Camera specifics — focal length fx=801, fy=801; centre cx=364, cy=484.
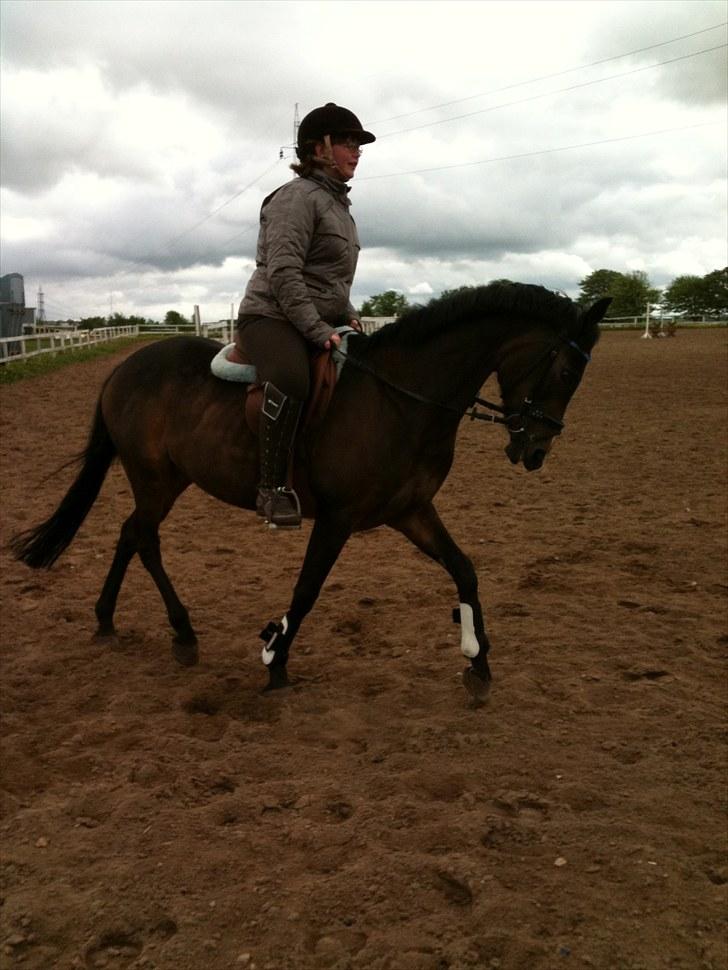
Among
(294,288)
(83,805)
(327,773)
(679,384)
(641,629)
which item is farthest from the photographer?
(679,384)

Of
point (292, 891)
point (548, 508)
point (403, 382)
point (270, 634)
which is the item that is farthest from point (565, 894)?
point (548, 508)

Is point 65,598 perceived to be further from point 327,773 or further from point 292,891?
point 292,891

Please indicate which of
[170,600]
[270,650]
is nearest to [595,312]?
[270,650]

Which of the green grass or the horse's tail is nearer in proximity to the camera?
the horse's tail

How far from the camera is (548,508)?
28.6 feet

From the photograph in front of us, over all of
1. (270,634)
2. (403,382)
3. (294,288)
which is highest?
(294,288)

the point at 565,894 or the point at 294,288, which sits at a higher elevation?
the point at 294,288

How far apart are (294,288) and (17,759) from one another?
2678 mm

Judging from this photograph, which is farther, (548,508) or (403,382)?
(548,508)

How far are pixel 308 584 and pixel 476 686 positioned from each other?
1097 mm

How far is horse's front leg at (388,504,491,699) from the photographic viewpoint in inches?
177

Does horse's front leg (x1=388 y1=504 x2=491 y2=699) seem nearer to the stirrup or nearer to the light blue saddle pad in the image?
the stirrup

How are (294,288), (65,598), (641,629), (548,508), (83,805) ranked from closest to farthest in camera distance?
(83,805) < (294,288) < (641,629) < (65,598) < (548,508)

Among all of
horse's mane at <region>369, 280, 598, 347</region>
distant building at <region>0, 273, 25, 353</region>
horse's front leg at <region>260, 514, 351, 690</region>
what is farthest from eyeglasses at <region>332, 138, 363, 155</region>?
distant building at <region>0, 273, 25, 353</region>
